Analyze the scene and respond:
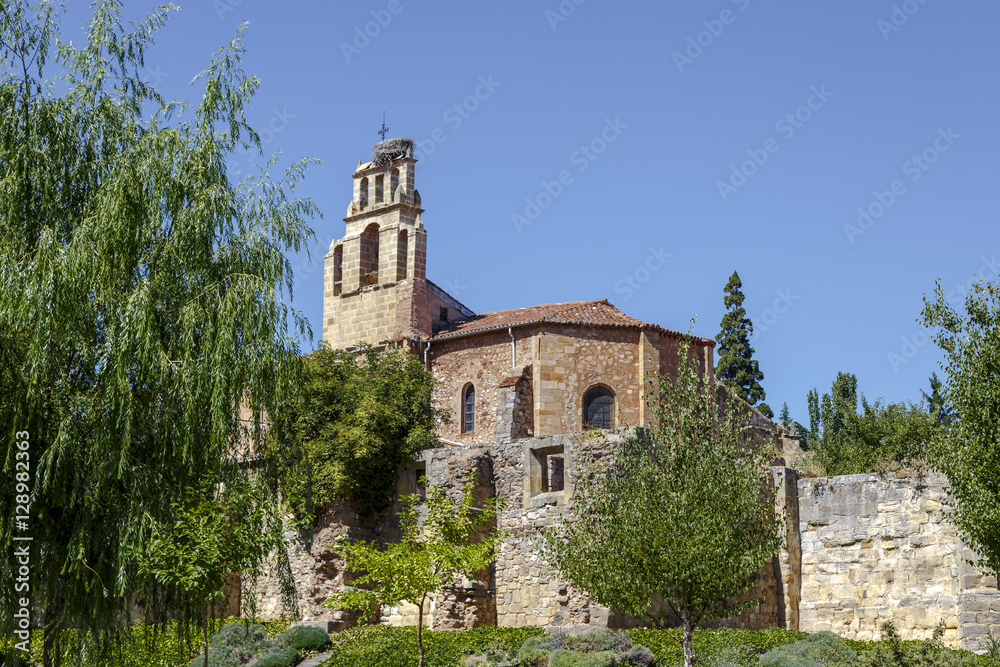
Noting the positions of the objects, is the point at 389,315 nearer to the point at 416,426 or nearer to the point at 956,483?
the point at 416,426

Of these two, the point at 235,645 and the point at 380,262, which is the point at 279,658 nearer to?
the point at 235,645

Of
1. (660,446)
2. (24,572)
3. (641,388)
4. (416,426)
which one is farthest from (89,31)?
(641,388)

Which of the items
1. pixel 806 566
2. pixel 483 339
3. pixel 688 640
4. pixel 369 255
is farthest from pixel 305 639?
pixel 369 255

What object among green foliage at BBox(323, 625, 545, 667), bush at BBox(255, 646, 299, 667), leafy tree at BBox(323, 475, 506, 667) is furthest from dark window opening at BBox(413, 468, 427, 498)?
leafy tree at BBox(323, 475, 506, 667)

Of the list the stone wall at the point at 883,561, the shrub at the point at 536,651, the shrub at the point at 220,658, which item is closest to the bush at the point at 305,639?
the shrub at the point at 220,658

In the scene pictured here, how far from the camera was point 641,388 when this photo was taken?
39562mm

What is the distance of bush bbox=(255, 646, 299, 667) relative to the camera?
24.6m

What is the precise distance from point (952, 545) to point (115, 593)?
18442mm

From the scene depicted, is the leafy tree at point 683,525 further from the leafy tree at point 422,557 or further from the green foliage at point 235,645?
the green foliage at point 235,645

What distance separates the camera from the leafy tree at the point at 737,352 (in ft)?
170

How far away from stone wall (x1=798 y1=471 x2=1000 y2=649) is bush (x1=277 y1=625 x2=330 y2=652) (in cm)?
1178

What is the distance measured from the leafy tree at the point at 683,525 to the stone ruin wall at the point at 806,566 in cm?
516

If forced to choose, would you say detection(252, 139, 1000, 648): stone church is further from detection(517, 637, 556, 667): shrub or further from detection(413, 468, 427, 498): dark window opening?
detection(517, 637, 556, 667): shrub

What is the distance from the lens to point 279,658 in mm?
24844
